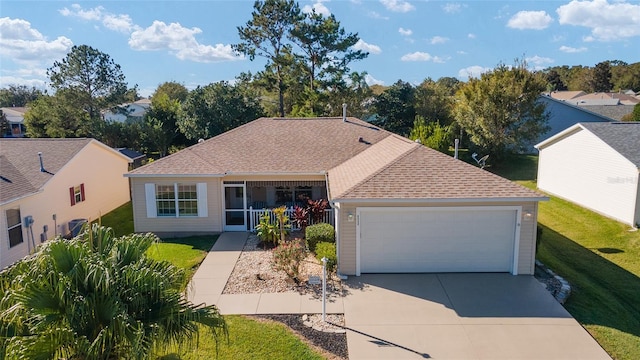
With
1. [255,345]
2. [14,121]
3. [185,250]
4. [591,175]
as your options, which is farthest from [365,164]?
[14,121]

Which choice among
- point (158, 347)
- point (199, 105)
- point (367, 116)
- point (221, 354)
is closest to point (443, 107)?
point (367, 116)

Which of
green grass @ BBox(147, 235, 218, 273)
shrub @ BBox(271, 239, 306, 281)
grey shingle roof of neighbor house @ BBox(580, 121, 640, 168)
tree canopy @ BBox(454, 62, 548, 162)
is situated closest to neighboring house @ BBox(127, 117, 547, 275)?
green grass @ BBox(147, 235, 218, 273)

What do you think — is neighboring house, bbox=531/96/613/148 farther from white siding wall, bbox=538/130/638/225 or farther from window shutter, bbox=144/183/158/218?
window shutter, bbox=144/183/158/218

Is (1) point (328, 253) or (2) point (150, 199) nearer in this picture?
(1) point (328, 253)

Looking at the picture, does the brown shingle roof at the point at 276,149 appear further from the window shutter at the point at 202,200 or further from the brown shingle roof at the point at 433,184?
the brown shingle roof at the point at 433,184

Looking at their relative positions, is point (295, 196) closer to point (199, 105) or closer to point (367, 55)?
point (199, 105)

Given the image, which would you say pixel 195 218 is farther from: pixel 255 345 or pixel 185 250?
pixel 255 345
